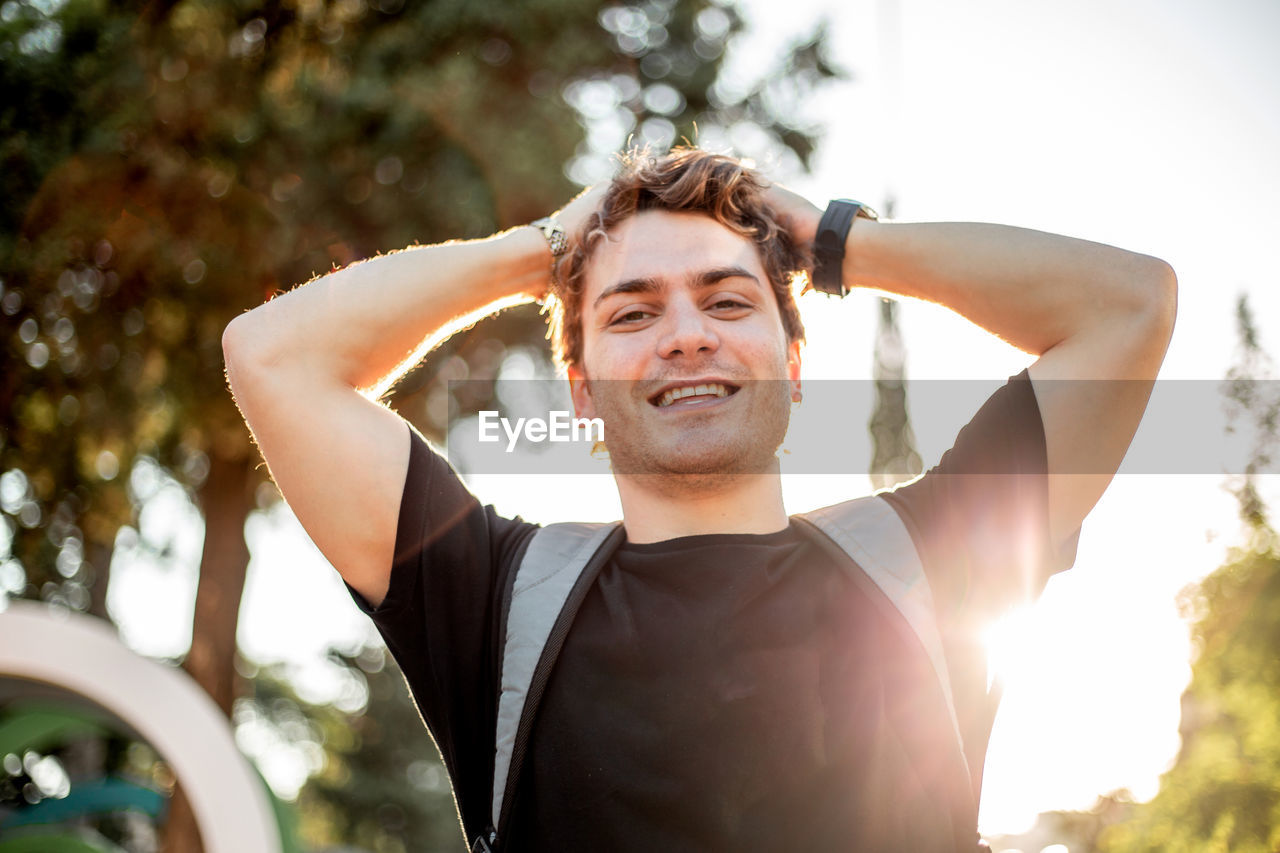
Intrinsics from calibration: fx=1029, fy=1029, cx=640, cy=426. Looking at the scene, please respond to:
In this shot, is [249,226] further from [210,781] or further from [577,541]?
[577,541]

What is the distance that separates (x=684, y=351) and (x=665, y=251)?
0.93 ft

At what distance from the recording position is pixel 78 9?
9.38 m

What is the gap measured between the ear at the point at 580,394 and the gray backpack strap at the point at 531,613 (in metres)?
0.36

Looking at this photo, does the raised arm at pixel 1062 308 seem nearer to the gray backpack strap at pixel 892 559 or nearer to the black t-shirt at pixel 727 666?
the black t-shirt at pixel 727 666

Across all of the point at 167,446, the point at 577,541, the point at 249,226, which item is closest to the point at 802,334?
the point at 577,541

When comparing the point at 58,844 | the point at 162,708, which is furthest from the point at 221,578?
the point at 162,708

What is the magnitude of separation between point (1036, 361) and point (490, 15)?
9452 millimetres

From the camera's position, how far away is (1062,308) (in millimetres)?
2238

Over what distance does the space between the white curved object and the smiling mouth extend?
4130 mm

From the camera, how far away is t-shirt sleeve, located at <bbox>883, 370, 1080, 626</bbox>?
209 centimetres

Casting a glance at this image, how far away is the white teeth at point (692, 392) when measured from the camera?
2.24 m

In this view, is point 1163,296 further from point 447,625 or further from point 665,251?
point 447,625

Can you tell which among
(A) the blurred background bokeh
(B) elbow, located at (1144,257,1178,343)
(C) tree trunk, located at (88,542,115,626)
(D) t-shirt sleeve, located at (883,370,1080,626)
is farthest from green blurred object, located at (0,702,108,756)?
(B) elbow, located at (1144,257,1178,343)

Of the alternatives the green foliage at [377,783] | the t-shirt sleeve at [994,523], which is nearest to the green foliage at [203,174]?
the t-shirt sleeve at [994,523]
